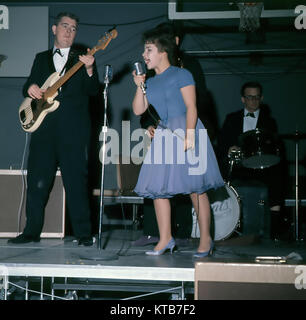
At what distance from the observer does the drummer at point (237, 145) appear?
4383 mm

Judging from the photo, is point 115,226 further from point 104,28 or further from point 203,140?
point 203,140

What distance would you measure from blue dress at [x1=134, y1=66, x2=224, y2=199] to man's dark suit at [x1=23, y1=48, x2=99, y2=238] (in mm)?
705

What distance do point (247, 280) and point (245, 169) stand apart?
8.42ft

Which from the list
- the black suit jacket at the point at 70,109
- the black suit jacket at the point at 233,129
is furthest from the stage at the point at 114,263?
the black suit jacket at the point at 233,129

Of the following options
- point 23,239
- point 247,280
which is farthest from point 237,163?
point 247,280

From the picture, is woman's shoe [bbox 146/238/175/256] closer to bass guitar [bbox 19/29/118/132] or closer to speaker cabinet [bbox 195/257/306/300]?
speaker cabinet [bbox 195/257/306/300]

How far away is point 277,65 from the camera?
5641mm

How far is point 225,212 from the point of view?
3.95 meters

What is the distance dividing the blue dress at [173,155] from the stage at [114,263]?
443mm

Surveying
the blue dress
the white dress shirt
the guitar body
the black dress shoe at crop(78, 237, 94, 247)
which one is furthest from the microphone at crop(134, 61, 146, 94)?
the black dress shoe at crop(78, 237, 94, 247)

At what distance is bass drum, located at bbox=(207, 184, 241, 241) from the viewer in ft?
12.7

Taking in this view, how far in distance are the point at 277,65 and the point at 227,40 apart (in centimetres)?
68
